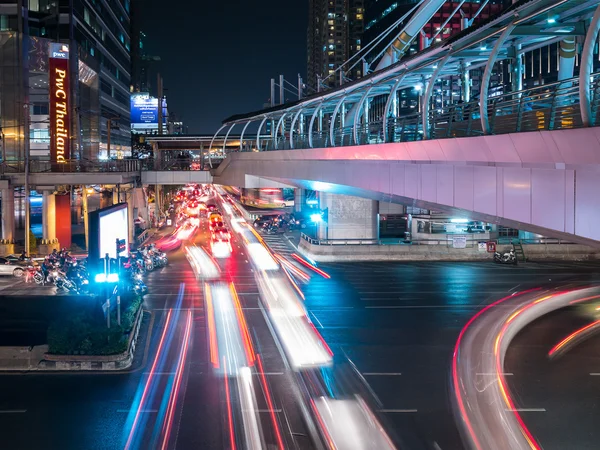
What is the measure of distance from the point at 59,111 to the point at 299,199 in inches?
1421

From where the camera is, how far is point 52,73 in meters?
46.1

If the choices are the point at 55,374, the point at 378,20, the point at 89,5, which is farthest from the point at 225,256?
the point at 378,20

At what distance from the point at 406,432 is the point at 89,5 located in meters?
64.2

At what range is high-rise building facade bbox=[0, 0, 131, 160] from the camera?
48.9 m

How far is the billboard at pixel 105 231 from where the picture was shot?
72.7 feet

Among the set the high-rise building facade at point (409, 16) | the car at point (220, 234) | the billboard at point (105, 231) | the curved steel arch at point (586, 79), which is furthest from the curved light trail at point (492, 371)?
the high-rise building facade at point (409, 16)

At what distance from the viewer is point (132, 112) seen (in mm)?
99938

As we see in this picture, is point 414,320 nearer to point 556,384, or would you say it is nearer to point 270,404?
point 556,384

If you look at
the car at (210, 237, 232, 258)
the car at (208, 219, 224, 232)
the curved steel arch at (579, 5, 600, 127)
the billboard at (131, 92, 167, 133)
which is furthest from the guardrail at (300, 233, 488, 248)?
the billboard at (131, 92, 167, 133)

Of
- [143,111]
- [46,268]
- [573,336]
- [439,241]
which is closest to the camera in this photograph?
[573,336]

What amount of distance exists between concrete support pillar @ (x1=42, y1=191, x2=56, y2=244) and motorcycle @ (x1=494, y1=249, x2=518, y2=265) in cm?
2931

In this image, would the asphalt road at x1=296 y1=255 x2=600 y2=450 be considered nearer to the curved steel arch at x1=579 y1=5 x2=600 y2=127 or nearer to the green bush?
the green bush

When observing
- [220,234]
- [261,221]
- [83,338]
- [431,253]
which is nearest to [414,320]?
[83,338]

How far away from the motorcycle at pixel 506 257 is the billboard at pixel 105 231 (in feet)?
72.4
